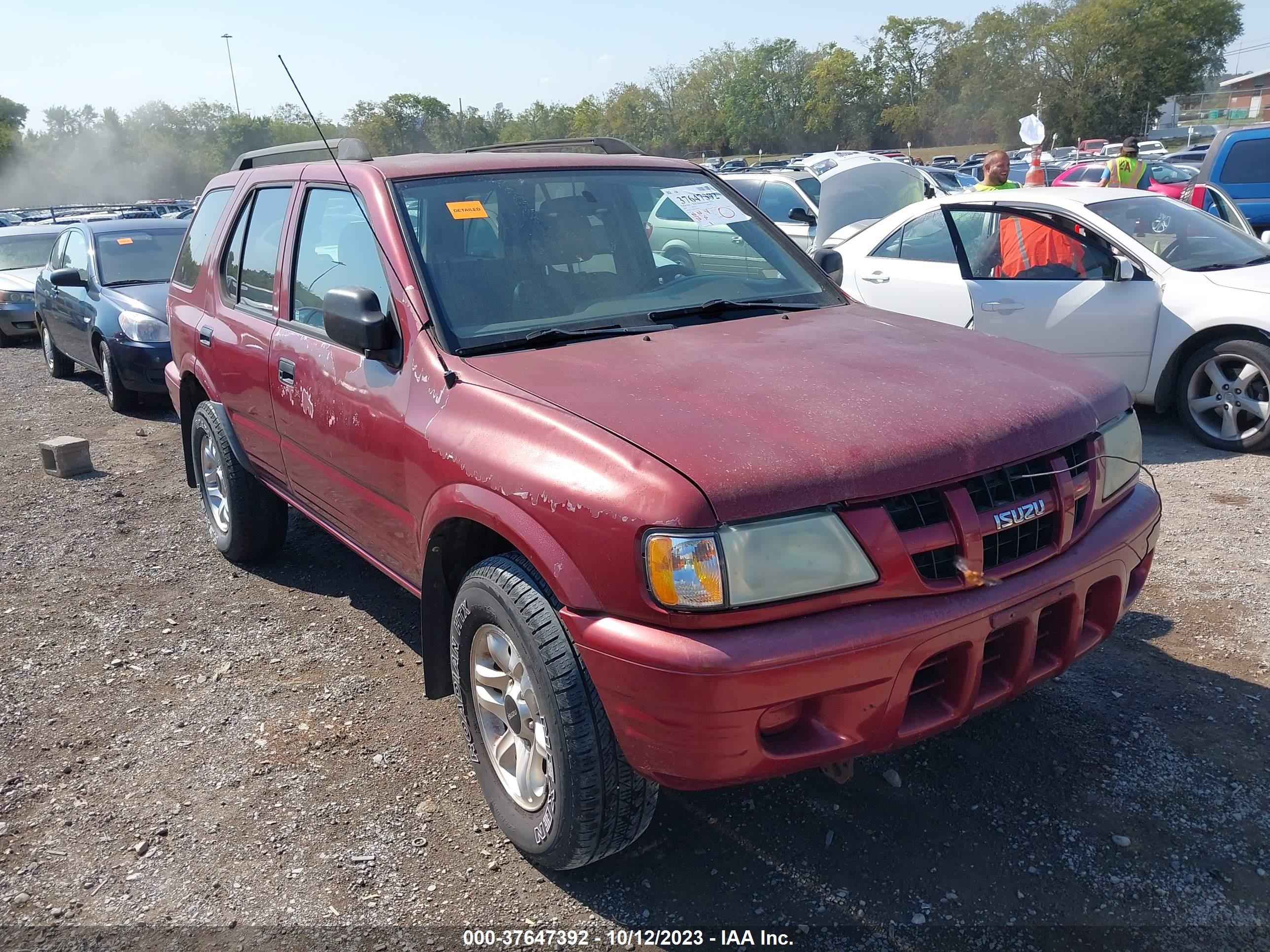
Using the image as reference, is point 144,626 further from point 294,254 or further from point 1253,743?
point 1253,743

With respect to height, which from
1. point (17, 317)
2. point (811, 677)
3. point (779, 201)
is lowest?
point (17, 317)

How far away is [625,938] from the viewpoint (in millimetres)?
2480

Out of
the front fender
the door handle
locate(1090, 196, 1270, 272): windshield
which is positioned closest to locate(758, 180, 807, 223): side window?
locate(1090, 196, 1270, 272): windshield

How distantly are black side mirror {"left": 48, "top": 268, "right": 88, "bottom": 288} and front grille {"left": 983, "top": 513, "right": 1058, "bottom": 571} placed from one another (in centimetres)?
853

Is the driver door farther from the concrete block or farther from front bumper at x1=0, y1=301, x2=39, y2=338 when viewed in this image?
front bumper at x1=0, y1=301, x2=39, y2=338

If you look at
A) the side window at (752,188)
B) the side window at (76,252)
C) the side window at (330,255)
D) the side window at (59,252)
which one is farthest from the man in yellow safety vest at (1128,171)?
the side window at (59,252)

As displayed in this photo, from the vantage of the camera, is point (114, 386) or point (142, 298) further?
point (142, 298)

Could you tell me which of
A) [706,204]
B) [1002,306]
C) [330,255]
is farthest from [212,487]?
[1002,306]

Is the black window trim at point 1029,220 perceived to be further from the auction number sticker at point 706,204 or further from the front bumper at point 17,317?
the front bumper at point 17,317

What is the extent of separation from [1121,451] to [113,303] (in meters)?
8.48

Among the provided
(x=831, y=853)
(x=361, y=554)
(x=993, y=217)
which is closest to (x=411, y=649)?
(x=361, y=554)

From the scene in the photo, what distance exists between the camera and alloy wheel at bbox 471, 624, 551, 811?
257 centimetres

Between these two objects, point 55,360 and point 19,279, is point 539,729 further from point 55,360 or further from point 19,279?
point 19,279

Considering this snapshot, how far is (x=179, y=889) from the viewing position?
271 centimetres
